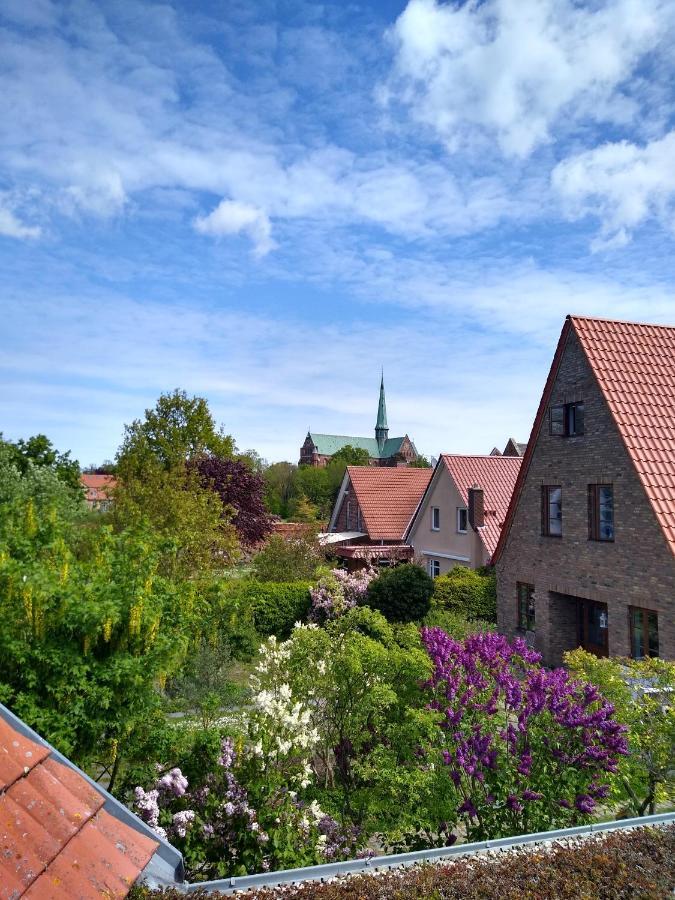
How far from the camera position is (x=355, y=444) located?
13850cm

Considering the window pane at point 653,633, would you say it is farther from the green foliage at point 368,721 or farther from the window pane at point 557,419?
the green foliage at point 368,721

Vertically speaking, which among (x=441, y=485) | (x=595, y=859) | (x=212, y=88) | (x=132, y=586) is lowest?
(x=595, y=859)

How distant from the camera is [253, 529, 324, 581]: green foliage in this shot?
26.6 metres

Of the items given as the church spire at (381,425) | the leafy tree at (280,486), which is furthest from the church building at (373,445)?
the leafy tree at (280,486)

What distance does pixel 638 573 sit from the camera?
1530 centimetres

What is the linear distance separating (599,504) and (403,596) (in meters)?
8.53

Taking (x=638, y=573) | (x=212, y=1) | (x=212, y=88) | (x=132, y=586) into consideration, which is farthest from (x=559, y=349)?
(x=132, y=586)

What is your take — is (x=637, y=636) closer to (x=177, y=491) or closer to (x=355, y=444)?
(x=177, y=491)

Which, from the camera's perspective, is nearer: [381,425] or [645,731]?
[645,731]

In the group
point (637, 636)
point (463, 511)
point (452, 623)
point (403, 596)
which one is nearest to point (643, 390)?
point (637, 636)

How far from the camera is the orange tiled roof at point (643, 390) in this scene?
50.0 feet

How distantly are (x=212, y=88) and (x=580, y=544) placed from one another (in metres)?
14.4

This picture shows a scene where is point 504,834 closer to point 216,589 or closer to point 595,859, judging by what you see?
point 595,859

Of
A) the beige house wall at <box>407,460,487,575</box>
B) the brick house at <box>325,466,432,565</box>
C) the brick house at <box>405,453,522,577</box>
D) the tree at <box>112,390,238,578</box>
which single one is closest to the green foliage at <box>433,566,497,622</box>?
the brick house at <box>405,453,522,577</box>
